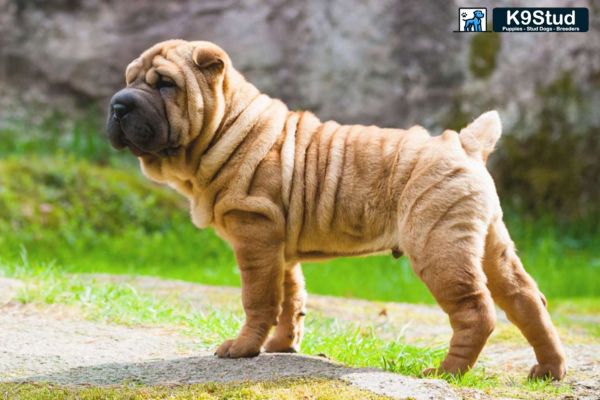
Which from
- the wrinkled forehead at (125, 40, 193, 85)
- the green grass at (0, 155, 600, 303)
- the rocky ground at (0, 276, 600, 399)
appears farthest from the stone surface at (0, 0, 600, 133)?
the wrinkled forehead at (125, 40, 193, 85)

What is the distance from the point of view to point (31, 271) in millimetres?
6652

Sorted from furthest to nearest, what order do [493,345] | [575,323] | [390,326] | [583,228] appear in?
[583,228] → [575,323] → [390,326] → [493,345]

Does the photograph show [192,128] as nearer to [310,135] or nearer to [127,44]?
[310,135]

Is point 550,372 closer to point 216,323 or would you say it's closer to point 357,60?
point 216,323

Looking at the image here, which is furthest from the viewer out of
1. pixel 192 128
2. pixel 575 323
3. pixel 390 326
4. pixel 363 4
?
pixel 363 4

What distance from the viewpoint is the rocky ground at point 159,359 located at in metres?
4.07

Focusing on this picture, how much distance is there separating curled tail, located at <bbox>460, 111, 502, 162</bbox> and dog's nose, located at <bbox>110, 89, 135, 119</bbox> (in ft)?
6.02

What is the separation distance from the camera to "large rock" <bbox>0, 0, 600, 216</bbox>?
1136 cm

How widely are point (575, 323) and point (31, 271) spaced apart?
4488 millimetres

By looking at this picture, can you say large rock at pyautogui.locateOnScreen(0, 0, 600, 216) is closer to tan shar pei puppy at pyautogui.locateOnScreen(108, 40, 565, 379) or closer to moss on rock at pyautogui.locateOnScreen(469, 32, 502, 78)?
moss on rock at pyautogui.locateOnScreen(469, 32, 502, 78)

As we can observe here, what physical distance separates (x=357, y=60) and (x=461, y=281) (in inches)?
318

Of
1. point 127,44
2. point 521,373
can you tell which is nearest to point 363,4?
point 127,44

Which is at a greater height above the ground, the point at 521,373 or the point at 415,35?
the point at 415,35

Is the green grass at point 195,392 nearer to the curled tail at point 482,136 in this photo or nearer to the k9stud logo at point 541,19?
the curled tail at point 482,136
